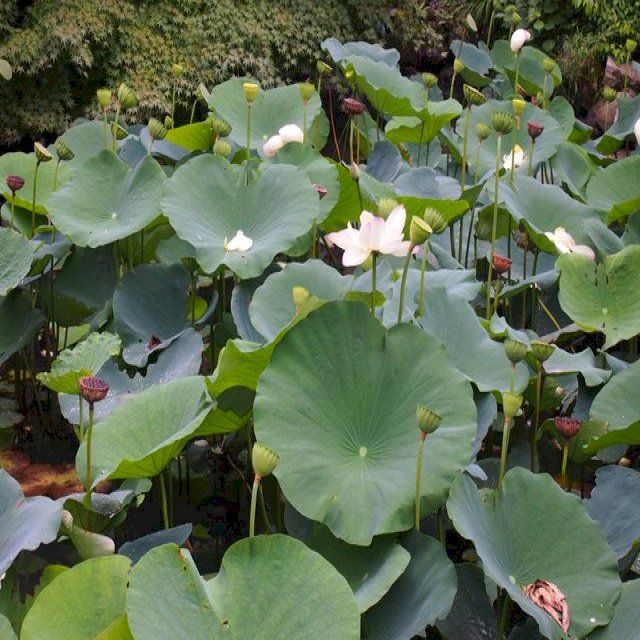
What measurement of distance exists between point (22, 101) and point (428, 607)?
3.37 metres

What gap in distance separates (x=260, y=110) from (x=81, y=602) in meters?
1.56

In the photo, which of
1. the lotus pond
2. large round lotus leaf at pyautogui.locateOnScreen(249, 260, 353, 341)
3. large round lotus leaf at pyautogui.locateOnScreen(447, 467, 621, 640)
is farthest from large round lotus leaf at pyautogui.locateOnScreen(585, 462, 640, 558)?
large round lotus leaf at pyautogui.locateOnScreen(249, 260, 353, 341)

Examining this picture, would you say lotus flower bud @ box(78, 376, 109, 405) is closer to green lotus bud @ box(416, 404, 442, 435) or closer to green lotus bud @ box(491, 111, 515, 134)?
green lotus bud @ box(416, 404, 442, 435)

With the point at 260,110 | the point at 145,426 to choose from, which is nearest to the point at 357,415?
the point at 145,426

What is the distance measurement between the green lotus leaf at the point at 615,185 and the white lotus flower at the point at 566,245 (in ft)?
0.92

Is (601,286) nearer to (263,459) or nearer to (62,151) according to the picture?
(263,459)

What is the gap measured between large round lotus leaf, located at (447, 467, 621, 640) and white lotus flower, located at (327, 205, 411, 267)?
33 cm

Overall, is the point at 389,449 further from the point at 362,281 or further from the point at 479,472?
the point at 362,281

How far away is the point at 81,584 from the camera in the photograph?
1.02 metres

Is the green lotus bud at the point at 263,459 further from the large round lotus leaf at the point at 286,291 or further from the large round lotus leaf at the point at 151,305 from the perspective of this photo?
the large round lotus leaf at the point at 151,305

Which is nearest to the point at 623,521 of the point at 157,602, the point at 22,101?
the point at 157,602

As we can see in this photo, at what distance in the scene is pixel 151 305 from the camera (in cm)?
183

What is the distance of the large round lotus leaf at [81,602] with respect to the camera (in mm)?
996

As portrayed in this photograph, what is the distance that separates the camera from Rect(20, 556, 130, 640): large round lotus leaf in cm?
100
